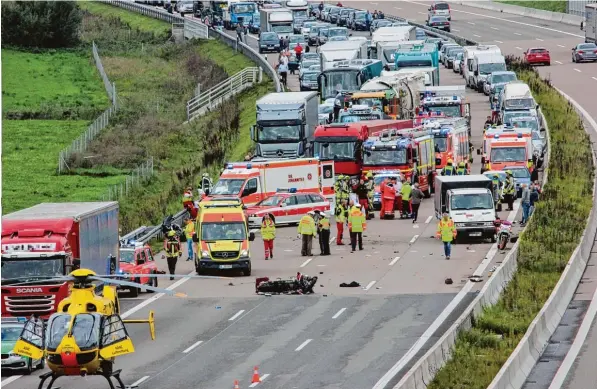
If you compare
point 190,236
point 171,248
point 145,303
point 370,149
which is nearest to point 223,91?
point 370,149

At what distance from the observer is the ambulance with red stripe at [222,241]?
45.3 m

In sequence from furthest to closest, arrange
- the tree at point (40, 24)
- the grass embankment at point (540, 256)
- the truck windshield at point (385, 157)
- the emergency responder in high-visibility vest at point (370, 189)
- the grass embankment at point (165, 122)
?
1. the tree at point (40, 24)
2. the grass embankment at point (165, 122)
3. the truck windshield at point (385, 157)
4. the emergency responder in high-visibility vest at point (370, 189)
5. the grass embankment at point (540, 256)

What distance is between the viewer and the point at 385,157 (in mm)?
59156

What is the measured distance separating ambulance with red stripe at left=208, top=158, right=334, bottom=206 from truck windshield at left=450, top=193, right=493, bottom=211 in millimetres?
7487

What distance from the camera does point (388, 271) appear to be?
45969 millimetres

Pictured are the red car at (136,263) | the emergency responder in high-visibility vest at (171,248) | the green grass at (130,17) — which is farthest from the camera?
the green grass at (130,17)

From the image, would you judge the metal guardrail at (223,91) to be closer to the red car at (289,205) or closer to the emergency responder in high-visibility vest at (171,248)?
the red car at (289,205)

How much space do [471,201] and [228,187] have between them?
8.78m

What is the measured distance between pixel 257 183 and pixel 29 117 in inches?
1817

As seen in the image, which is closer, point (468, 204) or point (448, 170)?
point (468, 204)

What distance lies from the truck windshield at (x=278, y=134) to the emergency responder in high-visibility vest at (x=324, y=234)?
590 inches

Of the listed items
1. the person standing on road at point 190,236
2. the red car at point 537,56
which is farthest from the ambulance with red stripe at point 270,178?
the red car at point 537,56

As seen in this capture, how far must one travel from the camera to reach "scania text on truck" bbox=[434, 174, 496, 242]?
1991 inches

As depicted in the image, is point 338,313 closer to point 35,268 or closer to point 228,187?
point 35,268
